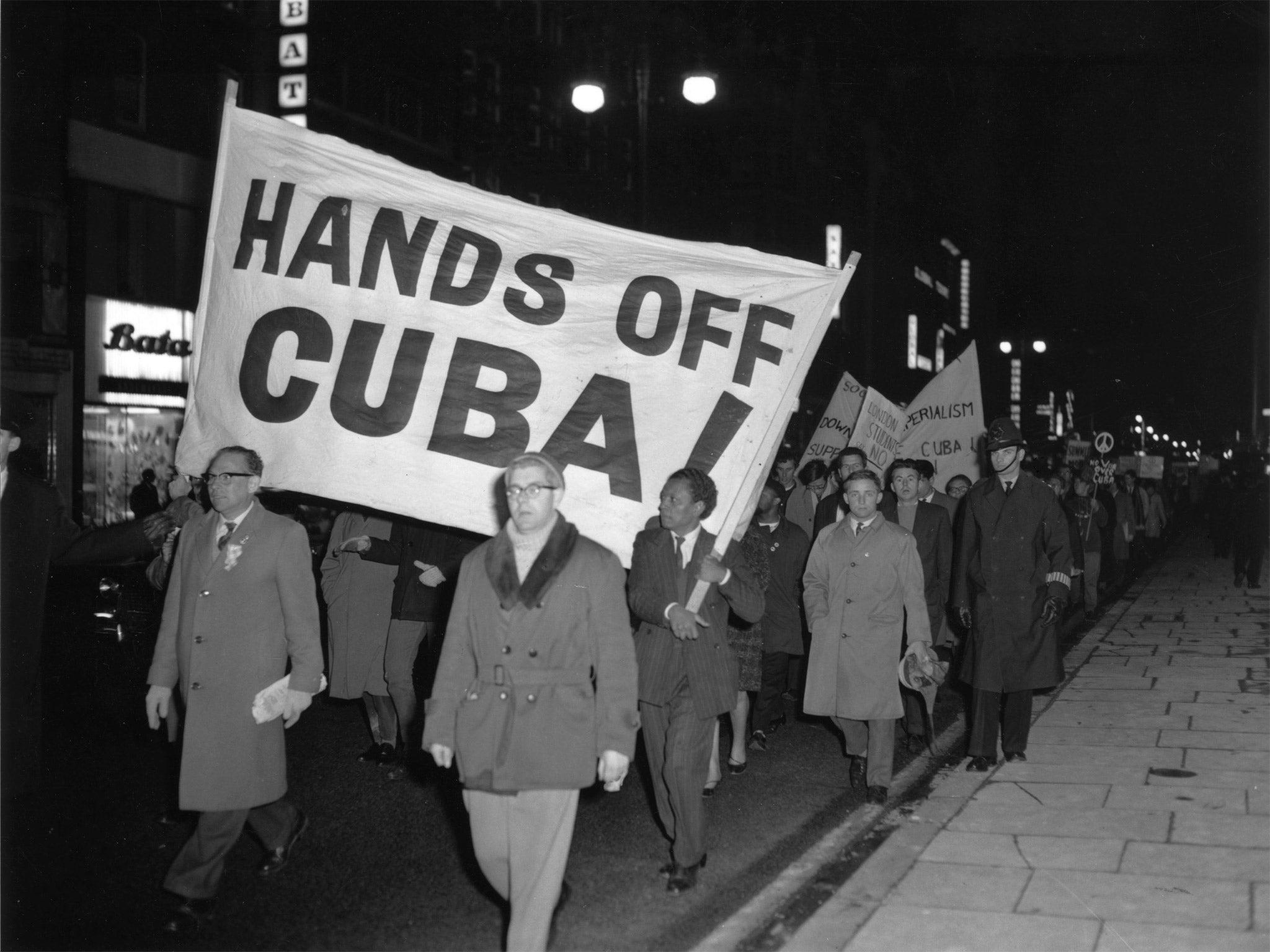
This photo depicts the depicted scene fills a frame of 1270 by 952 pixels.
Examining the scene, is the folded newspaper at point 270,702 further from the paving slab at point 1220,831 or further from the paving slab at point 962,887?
the paving slab at point 1220,831

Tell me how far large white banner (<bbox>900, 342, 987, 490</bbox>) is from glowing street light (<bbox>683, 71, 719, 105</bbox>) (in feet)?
13.2

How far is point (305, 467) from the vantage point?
19.6 ft

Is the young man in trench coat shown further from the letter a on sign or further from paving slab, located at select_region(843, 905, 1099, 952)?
the letter a on sign

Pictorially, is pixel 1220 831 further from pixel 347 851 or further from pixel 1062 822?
pixel 347 851

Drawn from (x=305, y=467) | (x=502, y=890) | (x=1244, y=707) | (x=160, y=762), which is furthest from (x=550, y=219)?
(x=1244, y=707)

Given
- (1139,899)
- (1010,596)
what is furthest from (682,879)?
(1010,596)

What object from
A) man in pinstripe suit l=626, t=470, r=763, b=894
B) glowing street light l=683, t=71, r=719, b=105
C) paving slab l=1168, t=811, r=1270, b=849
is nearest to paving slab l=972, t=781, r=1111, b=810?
paving slab l=1168, t=811, r=1270, b=849

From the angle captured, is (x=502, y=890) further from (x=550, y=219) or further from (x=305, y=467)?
(x=550, y=219)

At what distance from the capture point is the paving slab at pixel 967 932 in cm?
470

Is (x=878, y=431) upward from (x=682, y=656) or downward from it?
upward

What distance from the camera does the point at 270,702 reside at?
200 inches

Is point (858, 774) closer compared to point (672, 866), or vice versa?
point (672, 866)

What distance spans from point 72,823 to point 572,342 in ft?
11.1

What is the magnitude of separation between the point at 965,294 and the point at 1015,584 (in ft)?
280
